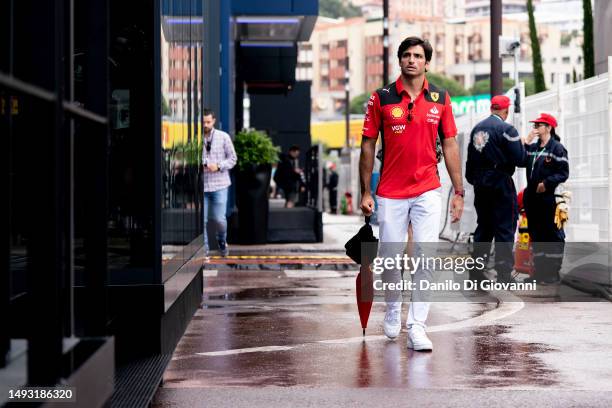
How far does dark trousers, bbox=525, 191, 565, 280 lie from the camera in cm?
1248

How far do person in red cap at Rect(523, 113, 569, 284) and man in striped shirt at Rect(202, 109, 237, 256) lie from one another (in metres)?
4.63

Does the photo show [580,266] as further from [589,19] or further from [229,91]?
[589,19]

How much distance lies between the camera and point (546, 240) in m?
12.5

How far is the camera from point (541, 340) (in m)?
8.13

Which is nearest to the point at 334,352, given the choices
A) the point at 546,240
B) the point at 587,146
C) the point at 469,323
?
the point at 469,323

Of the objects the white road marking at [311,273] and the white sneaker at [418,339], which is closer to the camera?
the white sneaker at [418,339]

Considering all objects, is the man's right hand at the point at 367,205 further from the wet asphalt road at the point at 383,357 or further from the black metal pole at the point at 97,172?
the black metal pole at the point at 97,172

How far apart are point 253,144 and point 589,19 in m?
19.3

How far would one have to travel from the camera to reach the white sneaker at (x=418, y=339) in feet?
24.7

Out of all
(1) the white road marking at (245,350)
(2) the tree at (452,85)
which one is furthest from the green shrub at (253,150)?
(2) the tree at (452,85)

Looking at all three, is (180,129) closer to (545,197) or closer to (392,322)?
(392,322)

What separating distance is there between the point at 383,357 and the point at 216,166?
8769mm

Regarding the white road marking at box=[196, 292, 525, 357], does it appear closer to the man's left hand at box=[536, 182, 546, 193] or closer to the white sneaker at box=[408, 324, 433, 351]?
the white sneaker at box=[408, 324, 433, 351]

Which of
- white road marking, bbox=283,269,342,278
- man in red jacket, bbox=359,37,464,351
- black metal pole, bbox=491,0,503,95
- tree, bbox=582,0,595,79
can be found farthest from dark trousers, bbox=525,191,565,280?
tree, bbox=582,0,595,79
